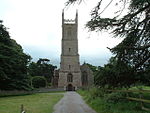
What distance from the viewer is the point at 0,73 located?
36.4 m

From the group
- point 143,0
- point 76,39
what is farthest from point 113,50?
point 76,39

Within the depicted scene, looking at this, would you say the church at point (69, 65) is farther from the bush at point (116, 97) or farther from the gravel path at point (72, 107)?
the bush at point (116, 97)

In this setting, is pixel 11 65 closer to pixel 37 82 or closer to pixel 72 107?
pixel 72 107

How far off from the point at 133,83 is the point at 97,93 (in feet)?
25.2

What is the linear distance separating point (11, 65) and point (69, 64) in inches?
1996

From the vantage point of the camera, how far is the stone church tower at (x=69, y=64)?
90688 millimetres

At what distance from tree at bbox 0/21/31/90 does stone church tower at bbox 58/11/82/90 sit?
1685 inches

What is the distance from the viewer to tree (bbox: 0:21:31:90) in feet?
131

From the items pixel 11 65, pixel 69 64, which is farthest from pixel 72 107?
pixel 69 64

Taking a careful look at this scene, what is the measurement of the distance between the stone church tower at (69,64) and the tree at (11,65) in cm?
4281

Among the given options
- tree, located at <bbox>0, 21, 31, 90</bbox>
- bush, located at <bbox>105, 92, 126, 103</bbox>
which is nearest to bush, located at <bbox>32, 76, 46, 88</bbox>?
tree, located at <bbox>0, 21, 31, 90</bbox>

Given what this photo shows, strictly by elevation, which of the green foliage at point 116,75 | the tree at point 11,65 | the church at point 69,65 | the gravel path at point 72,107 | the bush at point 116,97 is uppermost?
the church at point 69,65

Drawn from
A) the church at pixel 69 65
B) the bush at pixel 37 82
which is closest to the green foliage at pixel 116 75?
the bush at pixel 37 82

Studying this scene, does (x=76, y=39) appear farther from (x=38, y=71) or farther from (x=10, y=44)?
(x=10, y=44)
